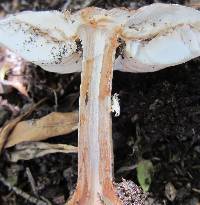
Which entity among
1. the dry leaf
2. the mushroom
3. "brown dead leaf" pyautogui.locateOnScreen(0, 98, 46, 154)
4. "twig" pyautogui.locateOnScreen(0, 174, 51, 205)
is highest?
the mushroom

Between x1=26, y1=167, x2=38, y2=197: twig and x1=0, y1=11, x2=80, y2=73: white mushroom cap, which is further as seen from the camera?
x1=26, y1=167, x2=38, y2=197: twig

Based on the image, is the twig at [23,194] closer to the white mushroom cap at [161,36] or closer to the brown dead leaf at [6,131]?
the brown dead leaf at [6,131]

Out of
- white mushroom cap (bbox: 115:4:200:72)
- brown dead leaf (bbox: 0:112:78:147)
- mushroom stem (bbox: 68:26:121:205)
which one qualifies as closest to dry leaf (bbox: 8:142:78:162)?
brown dead leaf (bbox: 0:112:78:147)

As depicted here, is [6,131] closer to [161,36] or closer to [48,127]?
[48,127]

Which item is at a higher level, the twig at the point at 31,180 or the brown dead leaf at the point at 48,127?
the brown dead leaf at the point at 48,127

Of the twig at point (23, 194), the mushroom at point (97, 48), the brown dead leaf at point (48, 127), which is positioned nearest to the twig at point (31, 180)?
the twig at point (23, 194)

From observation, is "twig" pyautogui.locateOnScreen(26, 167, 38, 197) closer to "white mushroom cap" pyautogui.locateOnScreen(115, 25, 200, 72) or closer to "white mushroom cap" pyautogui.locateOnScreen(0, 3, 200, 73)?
"white mushroom cap" pyautogui.locateOnScreen(0, 3, 200, 73)

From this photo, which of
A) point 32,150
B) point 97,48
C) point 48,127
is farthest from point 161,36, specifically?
point 32,150
